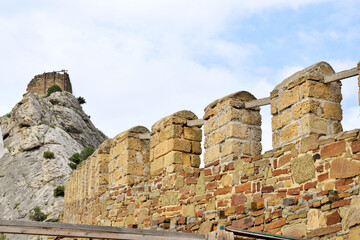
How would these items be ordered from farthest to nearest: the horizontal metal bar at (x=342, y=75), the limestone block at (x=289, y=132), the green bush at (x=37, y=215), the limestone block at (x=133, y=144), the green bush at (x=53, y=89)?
the green bush at (x=53, y=89), the green bush at (x=37, y=215), the limestone block at (x=133, y=144), the limestone block at (x=289, y=132), the horizontal metal bar at (x=342, y=75)

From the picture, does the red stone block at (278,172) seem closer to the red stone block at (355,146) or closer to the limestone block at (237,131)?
the limestone block at (237,131)

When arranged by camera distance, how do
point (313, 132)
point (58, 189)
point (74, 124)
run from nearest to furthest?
point (313, 132)
point (58, 189)
point (74, 124)

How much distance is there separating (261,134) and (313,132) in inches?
60.1

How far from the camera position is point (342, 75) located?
7480mm

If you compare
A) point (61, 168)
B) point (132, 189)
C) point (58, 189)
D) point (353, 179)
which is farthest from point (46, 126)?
point (353, 179)

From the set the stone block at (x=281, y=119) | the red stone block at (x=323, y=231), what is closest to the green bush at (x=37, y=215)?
the stone block at (x=281, y=119)

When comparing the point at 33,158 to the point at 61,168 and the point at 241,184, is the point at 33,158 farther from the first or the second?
the point at 241,184

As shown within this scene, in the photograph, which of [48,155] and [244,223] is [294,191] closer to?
[244,223]

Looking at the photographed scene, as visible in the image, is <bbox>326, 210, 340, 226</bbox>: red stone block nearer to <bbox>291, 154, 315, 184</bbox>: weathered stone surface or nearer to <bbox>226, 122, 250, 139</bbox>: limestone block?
<bbox>291, 154, 315, 184</bbox>: weathered stone surface

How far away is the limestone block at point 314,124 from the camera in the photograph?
297 inches

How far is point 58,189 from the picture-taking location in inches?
1024

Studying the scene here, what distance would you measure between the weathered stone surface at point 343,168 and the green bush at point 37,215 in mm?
19093

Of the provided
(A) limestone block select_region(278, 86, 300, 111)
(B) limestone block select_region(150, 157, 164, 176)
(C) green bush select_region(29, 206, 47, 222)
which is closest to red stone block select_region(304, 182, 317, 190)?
(A) limestone block select_region(278, 86, 300, 111)

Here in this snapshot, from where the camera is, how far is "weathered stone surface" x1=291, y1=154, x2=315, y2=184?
7.41 meters
